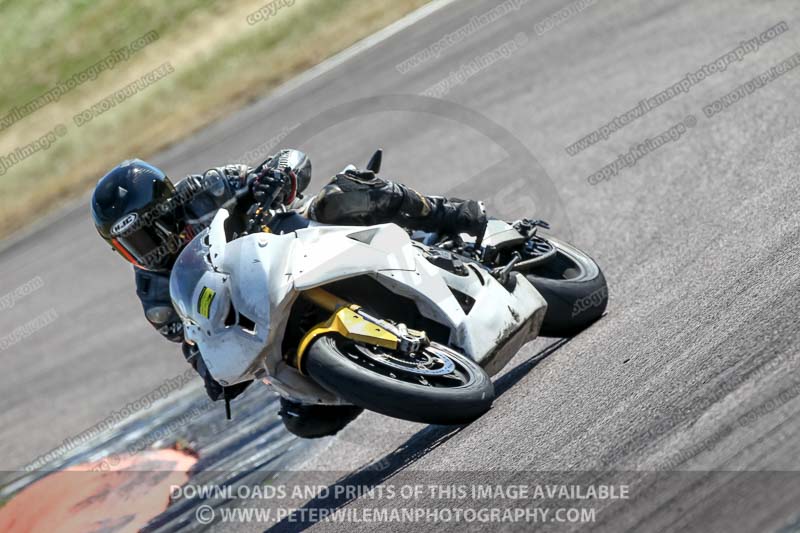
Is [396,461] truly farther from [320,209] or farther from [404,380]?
[320,209]

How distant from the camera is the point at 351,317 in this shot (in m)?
5.54

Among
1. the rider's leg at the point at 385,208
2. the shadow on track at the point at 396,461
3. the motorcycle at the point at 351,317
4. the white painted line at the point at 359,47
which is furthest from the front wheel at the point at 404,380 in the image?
the white painted line at the point at 359,47

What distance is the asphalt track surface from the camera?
Answer: 480cm

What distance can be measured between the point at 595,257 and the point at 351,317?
13.8 feet

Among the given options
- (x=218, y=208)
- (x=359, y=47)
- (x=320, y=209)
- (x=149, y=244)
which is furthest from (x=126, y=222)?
(x=359, y=47)

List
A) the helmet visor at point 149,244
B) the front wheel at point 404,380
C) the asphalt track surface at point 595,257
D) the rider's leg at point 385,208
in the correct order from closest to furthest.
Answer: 1. the asphalt track surface at point 595,257
2. the front wheel at point 404,380
3. the rider's leg at point 385,208
4. the helmet visor at point 149,244

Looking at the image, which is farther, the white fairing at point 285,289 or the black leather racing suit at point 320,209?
the black leather racing suit at point 320,209

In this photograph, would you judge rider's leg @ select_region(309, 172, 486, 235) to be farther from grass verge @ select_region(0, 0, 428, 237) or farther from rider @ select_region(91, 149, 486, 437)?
grass verge @ select_region(0, 0, 428, 237)

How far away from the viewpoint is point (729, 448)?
4512mm

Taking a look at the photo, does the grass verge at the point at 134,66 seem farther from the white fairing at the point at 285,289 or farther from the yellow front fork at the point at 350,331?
the yellow front fork at the point at 350,331

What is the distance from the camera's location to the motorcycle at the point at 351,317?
5305 millimetres

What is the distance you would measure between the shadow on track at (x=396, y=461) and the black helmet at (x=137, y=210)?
1.83m

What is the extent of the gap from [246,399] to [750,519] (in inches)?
219

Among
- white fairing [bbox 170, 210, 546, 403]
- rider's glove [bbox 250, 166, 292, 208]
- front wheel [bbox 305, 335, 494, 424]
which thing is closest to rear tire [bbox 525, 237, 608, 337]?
white fairing [bbox 170, 210, 546, 403]
